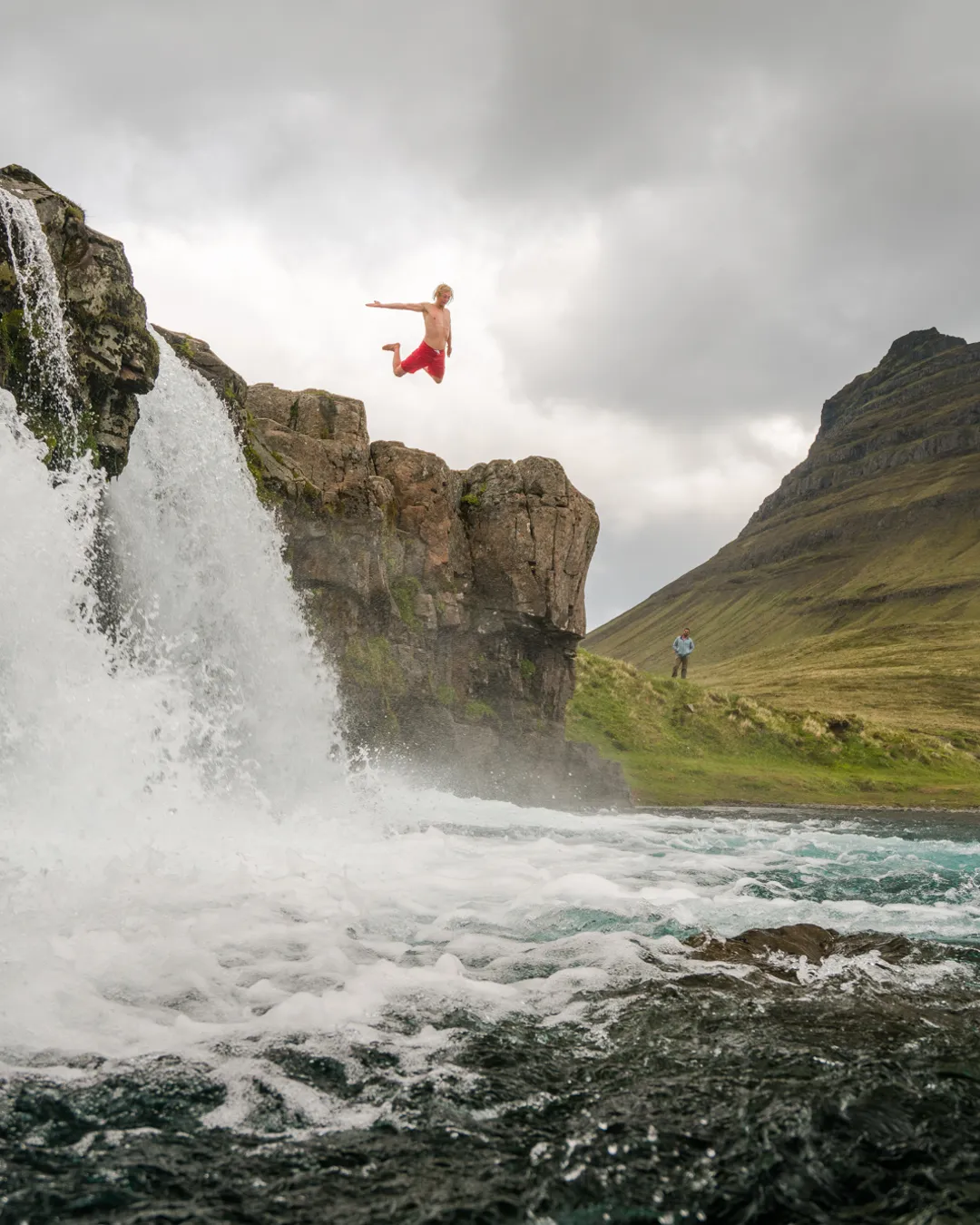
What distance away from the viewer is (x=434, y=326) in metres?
24.9

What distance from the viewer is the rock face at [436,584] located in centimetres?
3278

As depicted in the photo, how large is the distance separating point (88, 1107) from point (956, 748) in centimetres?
6836

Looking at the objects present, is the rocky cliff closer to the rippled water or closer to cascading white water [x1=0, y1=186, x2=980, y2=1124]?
cascading white water [x1=0, y1=186, x2=980, y2=1124]

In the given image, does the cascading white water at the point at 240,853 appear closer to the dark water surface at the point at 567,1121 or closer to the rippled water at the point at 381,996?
the rippled water at the point at 381,996

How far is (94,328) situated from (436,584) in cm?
2106

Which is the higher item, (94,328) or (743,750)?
(94,328)

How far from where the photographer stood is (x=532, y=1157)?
17.1 feet

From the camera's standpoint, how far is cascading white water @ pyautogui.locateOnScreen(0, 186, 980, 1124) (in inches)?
326

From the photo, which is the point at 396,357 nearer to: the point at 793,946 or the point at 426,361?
the point at 426,361

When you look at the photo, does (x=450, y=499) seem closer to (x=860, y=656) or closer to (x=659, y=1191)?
(x=659, y=1191)

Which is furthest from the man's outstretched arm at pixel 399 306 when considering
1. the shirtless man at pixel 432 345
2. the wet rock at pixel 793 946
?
the wet rock at pixel 793 946

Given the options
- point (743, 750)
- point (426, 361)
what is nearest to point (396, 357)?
point (426, 361)

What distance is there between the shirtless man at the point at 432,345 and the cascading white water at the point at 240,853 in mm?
6420

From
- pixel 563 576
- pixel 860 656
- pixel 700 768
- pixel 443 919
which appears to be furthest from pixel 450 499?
pixel 860 656
